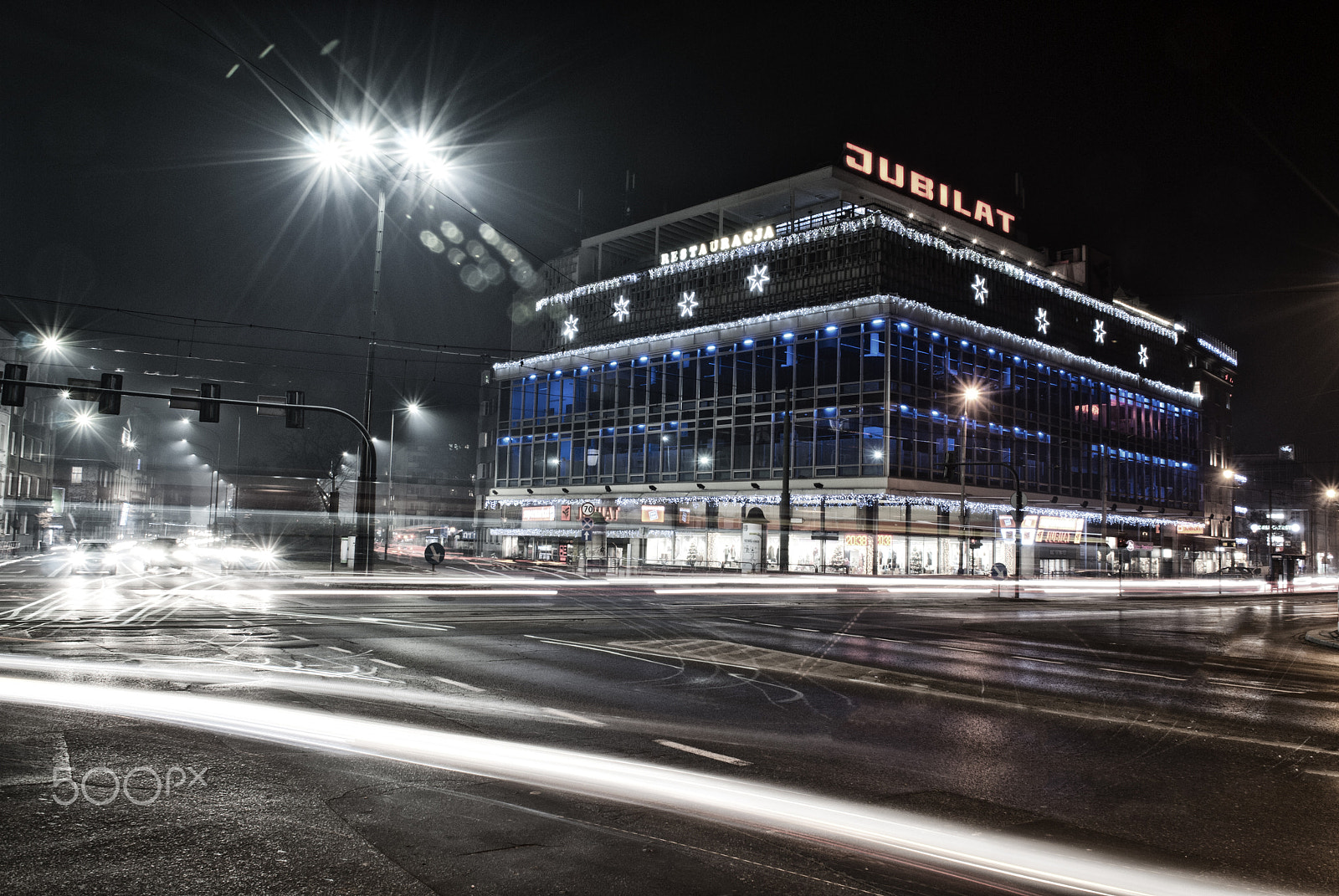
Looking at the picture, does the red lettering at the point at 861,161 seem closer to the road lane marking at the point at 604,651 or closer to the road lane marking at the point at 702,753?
the road lane marking at the point at 604,651

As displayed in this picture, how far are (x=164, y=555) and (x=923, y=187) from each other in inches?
2086

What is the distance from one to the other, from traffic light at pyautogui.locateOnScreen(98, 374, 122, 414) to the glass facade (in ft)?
119

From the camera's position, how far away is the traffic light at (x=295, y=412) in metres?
29.1

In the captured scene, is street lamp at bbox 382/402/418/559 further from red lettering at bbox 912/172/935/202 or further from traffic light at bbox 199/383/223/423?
red lettering at bbox 912/172/935/202

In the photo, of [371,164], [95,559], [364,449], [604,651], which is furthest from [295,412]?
[95,559]

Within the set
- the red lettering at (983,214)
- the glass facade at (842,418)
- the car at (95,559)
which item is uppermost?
the red lettering at (983,214)

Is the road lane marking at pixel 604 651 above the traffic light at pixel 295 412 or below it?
below

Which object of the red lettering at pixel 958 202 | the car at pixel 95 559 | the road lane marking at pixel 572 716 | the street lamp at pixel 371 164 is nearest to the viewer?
the road lane marking at pixel 572 716

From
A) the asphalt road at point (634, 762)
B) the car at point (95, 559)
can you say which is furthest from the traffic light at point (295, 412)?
the car at point (95, 559)

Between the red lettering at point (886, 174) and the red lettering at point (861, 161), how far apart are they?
31.2 inches

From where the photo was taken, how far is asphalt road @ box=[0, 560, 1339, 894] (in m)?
5.16

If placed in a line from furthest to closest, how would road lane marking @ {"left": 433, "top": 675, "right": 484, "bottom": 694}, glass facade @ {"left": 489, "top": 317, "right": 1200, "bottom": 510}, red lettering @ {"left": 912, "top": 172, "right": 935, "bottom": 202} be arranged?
red lettering @ {"left": 912, "top": 172, "right": 935, "bottom": 202}
glass facade @ {"left": 489, "top": 317, "right": 1200, "bottom": 510}
road lane marking @ {"left": 433, "top": 675, "right": 484, "bottom": 694}

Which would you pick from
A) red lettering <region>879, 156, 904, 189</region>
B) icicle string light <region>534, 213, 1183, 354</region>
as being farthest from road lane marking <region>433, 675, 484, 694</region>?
red lettering <region>879, 156, 904, 189</region>

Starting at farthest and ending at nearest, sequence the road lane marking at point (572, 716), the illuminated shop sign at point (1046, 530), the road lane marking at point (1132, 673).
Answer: the illuminated shop sign at point (1046, 530), the road lane marking at point (1132, 673), the road lane marking at point (572, 716)
